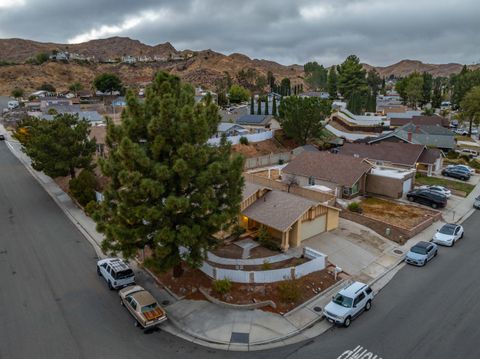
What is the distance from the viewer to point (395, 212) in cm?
3091

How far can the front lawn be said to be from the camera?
125ft

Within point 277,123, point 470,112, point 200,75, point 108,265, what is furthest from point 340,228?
point 200,75

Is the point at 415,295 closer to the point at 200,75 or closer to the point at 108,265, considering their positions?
the point at 108,265

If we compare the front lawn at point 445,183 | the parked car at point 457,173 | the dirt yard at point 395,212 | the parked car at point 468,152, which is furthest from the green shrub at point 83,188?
the parked car at point 468,152

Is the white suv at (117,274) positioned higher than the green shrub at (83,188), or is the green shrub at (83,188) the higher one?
the green shrub at (83,188)

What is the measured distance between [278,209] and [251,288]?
7138 mm

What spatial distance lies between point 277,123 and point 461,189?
34.3m

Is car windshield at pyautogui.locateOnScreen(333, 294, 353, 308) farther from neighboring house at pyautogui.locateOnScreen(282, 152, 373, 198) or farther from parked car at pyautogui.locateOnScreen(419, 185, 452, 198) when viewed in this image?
parked car at pyautogui.locateOnScreen(419, 185, 452, 198)

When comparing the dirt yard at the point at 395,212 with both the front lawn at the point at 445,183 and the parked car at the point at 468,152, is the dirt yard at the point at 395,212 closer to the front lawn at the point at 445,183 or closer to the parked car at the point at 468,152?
the front lawn at the point at 445,183

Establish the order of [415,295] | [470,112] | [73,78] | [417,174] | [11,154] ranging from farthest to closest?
[73,78] < [470,112] < [11,154] < [417,174] < [415,295]

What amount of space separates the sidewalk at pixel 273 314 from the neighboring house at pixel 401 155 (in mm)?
17648

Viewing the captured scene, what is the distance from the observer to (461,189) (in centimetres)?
3791

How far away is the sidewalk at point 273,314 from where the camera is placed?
50.7 feet

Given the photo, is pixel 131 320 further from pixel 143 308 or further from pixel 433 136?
pixel 433 136
